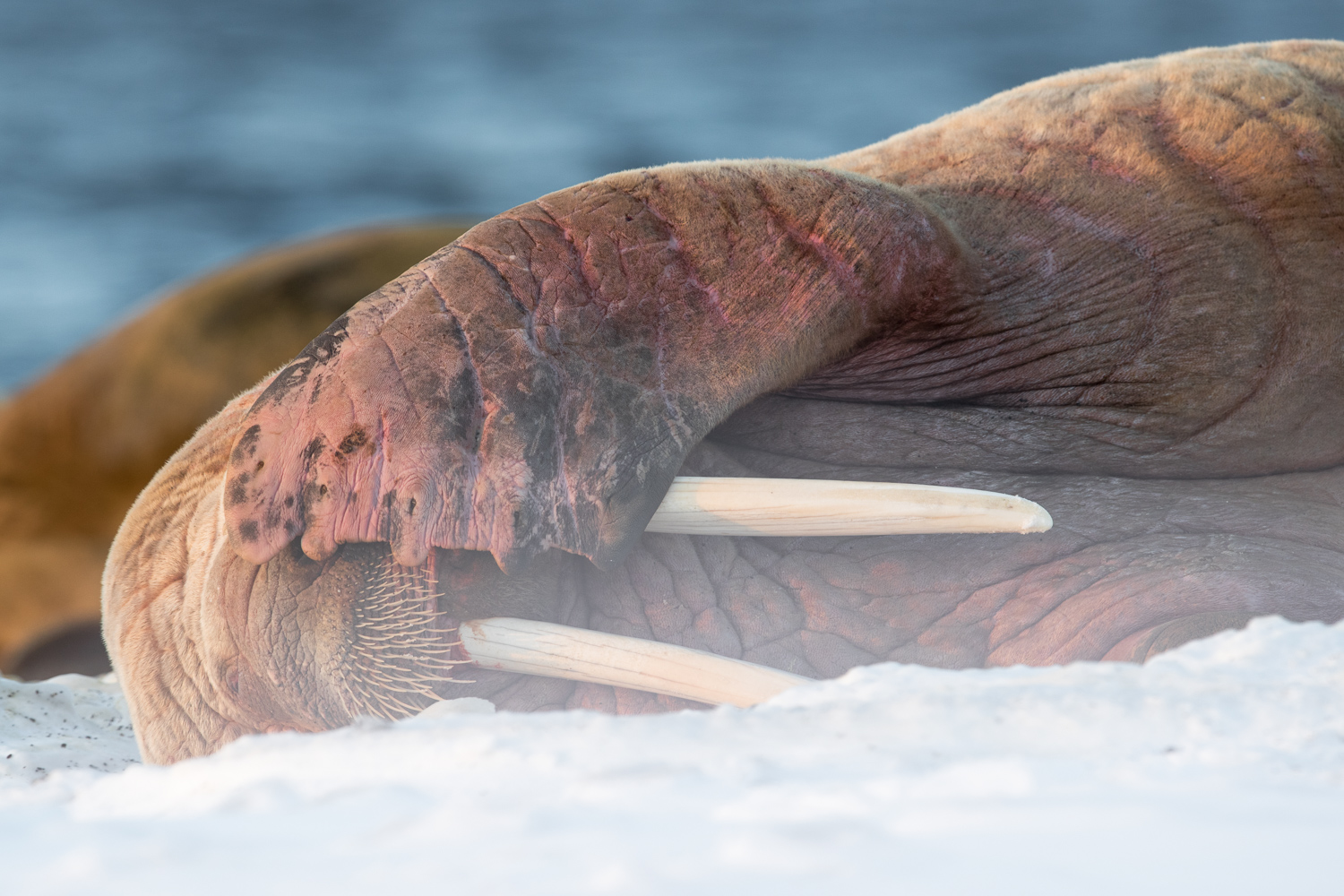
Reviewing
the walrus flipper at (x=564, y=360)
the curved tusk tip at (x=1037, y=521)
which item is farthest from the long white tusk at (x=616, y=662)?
the curved tusk tip at (x=1037, y=521)

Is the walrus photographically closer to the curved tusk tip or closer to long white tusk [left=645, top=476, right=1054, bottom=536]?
long white tusk [left=645, top=476, right=1054, bottom=536]

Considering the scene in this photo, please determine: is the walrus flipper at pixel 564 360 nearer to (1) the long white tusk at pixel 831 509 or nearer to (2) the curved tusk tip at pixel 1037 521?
(1) the long white tusk at pixel 831 509

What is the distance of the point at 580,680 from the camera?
2.54 metres

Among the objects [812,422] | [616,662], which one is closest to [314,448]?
[616,662]

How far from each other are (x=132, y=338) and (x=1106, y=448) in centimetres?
640

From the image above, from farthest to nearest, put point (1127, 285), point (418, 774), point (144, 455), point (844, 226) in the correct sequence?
1. point (144, 455)
2. point (1127, 285)
3. point (844, 226)
4. point (418, 774)

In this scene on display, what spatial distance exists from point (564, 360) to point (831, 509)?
0.62m

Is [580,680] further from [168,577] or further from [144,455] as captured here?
[144,455]

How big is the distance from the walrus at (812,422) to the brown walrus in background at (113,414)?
13.8 feet

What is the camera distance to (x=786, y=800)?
1.37 meters

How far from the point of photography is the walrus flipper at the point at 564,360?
238 centimetres

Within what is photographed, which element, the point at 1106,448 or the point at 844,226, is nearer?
the point at 844,226

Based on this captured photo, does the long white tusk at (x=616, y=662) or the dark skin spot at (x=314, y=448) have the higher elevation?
the dark skin spot at (x=314, y=448)

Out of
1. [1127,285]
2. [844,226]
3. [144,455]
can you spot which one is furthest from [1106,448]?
[144,455]
